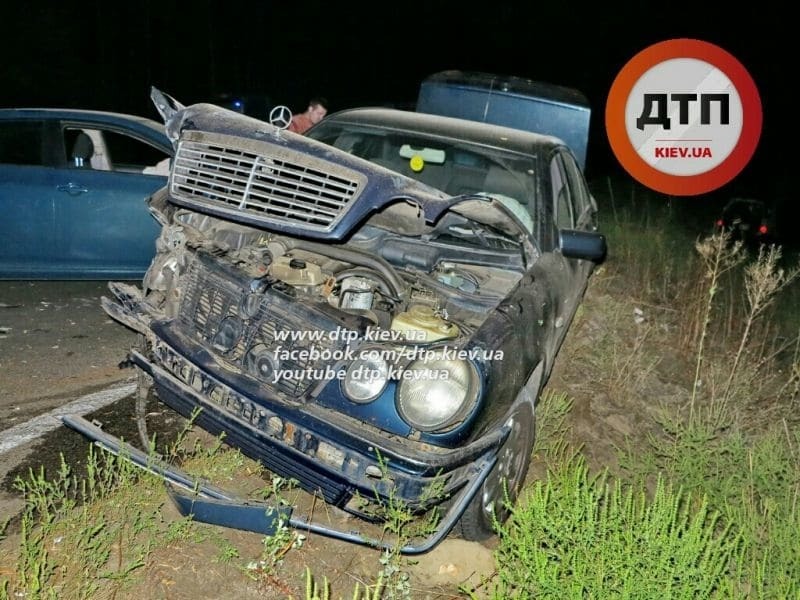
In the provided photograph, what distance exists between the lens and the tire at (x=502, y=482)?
318 centimetres

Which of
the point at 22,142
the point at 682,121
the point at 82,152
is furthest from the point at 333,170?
the point at 682,121

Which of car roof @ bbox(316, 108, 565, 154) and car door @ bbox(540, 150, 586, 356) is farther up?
car roof @ bbox(316, 108, 565, 154)

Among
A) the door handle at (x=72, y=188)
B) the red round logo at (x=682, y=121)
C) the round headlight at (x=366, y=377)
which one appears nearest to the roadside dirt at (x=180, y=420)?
the round headlight at (x=366, y=377)

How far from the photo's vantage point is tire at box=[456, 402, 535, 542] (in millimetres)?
3180

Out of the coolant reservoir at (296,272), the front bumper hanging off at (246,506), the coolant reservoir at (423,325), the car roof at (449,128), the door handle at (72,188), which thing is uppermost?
the car roof at (449,128)

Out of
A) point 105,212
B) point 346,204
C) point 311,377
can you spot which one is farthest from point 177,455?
point 105,212

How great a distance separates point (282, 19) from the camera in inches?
907

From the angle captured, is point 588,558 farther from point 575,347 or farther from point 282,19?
point 282,19

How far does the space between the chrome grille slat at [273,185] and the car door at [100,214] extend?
73.1 inches

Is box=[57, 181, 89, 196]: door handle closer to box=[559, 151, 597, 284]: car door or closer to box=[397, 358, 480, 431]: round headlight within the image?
box=[559, 151, 597, 284]: car door

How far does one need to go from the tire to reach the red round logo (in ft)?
14.6

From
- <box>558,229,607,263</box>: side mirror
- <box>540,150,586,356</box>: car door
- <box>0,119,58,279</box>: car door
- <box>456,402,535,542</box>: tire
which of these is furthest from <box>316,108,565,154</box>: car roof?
<box>0,119,58,279</box>: car door

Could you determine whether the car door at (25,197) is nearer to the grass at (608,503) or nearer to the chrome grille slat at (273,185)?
the chrome grille slat at (273,185)
